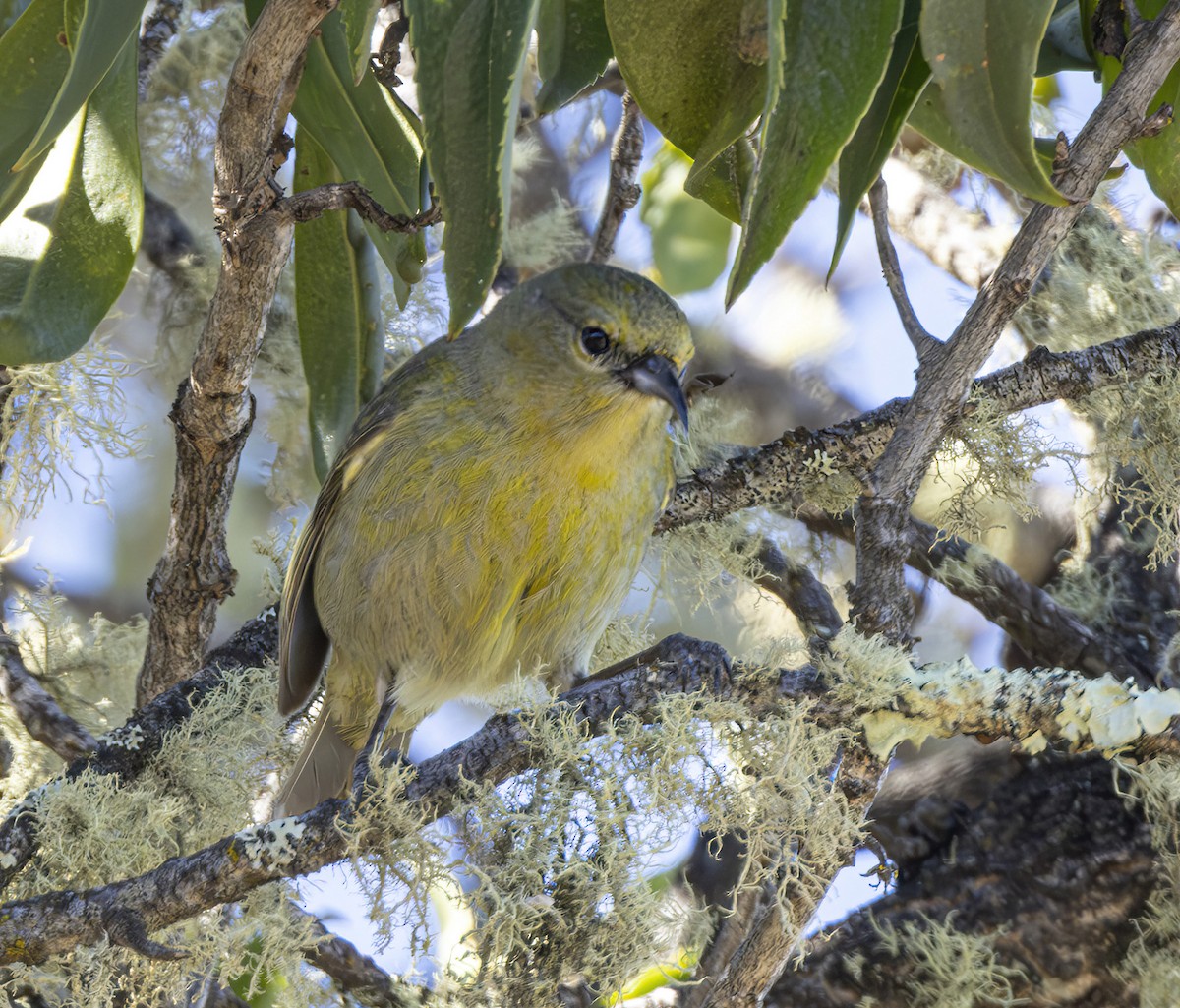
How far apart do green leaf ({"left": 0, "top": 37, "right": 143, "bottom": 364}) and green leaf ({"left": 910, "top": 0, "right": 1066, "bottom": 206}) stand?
1.37m

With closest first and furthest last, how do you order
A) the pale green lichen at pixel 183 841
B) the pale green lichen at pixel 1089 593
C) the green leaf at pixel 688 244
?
the pale green lichen at pixel 183 841, the pale green lichen at pixel 1089 593, the green leaf at pixel 688 244

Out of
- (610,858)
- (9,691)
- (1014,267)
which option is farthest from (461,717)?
(1014,267)

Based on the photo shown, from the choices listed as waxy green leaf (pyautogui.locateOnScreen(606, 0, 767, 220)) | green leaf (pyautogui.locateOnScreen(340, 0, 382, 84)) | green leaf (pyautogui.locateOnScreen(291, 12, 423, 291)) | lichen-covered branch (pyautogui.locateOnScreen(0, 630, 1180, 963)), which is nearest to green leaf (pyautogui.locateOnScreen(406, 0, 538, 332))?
green leaf (pyautogui.locateOnScreen(340, 0, 382, 84))

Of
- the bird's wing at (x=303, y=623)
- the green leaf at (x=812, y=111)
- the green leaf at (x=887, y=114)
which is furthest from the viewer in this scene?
the bird's wing at (x=303, y=623)

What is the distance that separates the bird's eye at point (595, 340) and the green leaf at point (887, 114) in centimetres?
65

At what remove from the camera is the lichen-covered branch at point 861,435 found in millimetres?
2215

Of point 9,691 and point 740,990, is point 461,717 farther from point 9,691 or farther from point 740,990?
point 740,990

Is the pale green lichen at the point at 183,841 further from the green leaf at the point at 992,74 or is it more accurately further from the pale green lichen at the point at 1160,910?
the pale green lichen at the point at 1160,910

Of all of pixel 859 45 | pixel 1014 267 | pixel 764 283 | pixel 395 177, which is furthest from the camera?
pixel 764 283

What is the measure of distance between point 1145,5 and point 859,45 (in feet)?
3.13

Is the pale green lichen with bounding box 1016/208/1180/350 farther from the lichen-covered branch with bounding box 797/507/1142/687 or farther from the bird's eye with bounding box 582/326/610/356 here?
the bird's eye with bounding box 582/326/610/356

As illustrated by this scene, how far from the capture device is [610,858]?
1714 millimetres

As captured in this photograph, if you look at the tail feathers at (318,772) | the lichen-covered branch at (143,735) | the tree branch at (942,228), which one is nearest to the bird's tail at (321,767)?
the tail feathers at (318,772)

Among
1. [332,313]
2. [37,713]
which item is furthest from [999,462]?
[37,713]
